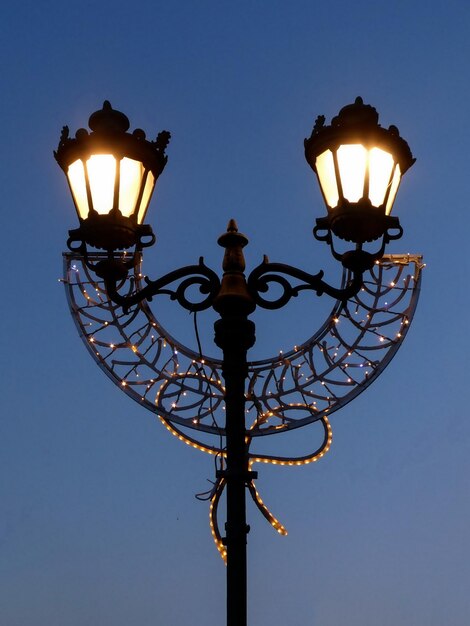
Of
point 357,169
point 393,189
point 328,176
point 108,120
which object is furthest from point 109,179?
point 393,189

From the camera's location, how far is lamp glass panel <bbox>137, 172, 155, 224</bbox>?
427cm

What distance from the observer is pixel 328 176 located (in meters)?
4.15

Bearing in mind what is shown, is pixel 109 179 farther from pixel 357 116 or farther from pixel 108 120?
pixel 357 116

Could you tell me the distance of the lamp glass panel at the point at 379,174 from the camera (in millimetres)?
4086

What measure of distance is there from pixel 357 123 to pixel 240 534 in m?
1.77

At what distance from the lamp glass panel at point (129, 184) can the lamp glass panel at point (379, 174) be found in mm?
993

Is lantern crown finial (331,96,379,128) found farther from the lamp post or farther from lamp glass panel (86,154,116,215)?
lamp glass panel (86,154,116,215)

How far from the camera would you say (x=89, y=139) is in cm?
420

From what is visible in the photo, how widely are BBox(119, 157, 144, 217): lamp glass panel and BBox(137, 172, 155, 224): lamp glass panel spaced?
0.05 meters

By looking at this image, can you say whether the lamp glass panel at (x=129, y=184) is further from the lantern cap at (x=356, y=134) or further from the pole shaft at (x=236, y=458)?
the lantern cap at (x=356, y=134)

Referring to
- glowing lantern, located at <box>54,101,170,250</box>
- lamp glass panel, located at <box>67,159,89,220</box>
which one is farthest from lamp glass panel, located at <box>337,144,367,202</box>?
lamp glass panel, located at <box>67,159,89,220</box>

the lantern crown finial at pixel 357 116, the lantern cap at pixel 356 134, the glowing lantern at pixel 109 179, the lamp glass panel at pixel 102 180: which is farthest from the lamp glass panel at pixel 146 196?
the lantern crown finial at pixel 357 116

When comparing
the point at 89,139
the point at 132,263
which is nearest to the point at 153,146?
the point at 89,139

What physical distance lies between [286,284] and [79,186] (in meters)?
0.99
